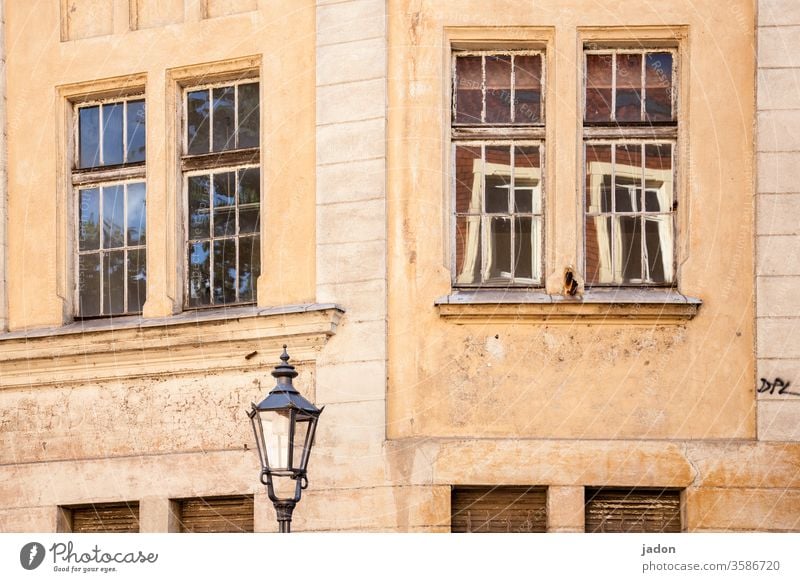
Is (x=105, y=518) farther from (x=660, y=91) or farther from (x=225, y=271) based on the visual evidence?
(x=660, y=91)

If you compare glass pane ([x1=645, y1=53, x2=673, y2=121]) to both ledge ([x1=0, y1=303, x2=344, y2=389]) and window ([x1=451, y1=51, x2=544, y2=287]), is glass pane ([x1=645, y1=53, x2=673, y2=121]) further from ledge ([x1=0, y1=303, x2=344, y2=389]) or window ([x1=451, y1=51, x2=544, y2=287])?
ledge ([x1=0, y1=303, x2=344, y2=389])

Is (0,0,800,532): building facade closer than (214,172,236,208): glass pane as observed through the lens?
Yes

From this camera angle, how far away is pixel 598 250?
642 inches

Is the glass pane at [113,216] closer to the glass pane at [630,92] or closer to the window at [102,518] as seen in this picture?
the window at [102,518]

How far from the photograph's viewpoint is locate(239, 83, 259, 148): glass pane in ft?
56.3

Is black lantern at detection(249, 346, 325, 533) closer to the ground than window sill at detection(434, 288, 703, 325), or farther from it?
closer to the ground

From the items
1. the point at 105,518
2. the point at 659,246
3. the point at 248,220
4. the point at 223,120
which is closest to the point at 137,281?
the point at 248,220

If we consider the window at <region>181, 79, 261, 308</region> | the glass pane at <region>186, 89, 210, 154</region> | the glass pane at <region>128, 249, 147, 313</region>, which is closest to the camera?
the window at <region>181, 79, 261, 308</region>

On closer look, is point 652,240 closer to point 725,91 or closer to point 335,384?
point 725,91

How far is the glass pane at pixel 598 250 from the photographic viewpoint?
639 inches

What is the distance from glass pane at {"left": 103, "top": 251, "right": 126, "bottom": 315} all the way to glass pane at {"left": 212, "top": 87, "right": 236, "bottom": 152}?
143cm

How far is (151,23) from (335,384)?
399cm

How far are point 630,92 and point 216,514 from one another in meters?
5.12

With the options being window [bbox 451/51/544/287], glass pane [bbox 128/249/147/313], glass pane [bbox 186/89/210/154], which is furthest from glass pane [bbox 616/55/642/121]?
glass pane [bbox 128/249/147/313]
